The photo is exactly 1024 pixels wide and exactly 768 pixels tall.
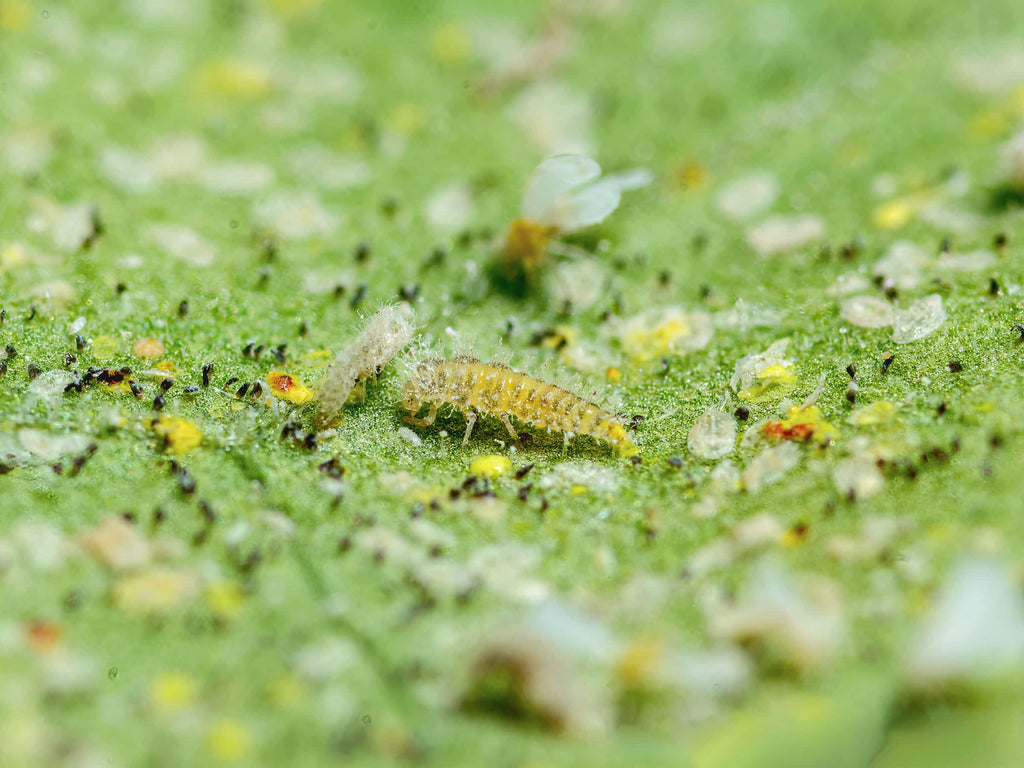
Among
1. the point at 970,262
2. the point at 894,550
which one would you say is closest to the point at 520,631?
the point at 894,550

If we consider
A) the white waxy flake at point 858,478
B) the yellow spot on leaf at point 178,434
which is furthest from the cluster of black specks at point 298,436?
the white waxy flake at point 858,478

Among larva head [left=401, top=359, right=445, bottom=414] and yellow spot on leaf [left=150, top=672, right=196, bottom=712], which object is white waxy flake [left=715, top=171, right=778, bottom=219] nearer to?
larva head [left=401, top=359, right=445, bottom=414]

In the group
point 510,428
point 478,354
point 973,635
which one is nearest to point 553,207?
point 478,354

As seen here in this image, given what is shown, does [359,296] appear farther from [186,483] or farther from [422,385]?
[186,483]

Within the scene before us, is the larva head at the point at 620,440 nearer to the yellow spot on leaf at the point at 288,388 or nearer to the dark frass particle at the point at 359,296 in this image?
the yellow spot on leaf at the point at 288,388

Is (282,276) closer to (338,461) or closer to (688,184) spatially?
(338,461)

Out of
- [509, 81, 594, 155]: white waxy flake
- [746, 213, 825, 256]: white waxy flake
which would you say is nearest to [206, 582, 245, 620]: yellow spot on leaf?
[746, 213, 825, 256]: white waxy flake
